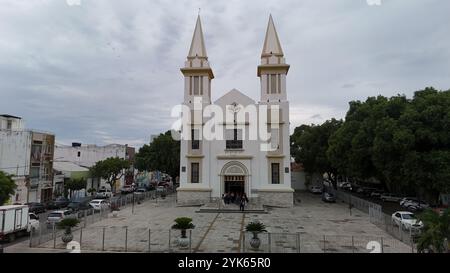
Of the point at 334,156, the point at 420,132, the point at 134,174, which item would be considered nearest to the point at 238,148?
the point at 334,156

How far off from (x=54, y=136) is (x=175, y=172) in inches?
717

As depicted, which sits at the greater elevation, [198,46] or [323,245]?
[198,46]

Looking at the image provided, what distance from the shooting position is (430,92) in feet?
88.9

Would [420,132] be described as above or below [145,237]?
above

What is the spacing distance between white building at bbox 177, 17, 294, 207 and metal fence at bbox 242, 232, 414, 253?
14.9 m

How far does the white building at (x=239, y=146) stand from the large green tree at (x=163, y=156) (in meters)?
14.8

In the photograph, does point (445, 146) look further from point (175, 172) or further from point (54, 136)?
point (54, 136)

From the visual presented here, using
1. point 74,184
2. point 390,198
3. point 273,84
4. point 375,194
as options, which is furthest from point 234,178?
point 74,184

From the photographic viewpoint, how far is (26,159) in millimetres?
35656

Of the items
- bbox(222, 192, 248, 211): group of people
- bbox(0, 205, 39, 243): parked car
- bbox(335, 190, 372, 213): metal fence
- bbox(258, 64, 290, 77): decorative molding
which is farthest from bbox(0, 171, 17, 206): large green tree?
bbox(335, 190, 372, 213): metal fence

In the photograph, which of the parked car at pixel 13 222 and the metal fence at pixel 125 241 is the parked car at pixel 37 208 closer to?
the parked car at pixel 13 222

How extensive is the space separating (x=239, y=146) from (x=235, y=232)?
50.7 ft

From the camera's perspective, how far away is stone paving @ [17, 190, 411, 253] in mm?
15609

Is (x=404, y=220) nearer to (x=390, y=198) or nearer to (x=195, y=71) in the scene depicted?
(x=390, y=198)
